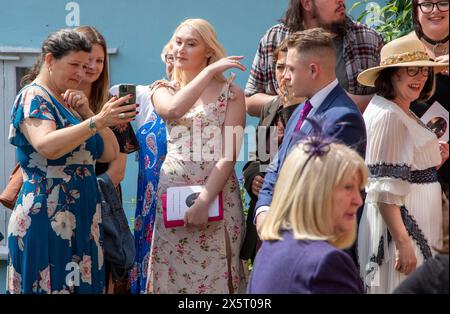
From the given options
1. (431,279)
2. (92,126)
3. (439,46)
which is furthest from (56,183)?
(431,279)

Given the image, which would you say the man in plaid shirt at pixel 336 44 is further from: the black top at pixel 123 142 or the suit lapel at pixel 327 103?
the suit lapel at pixel 327 103

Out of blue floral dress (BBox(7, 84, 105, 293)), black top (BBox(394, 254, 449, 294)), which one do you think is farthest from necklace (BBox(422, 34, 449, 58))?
black top (BBox(394, 254, 449, 294))

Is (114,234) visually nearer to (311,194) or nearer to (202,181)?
(202,181)

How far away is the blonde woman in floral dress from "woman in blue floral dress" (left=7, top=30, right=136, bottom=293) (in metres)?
0.43

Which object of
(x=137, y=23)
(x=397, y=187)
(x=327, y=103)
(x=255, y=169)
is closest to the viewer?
(x=327, y=103)

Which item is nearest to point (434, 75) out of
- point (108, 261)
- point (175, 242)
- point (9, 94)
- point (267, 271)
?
point (175, 242)

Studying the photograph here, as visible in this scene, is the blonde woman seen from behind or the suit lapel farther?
the suit lapel

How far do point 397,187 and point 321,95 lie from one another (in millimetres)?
644

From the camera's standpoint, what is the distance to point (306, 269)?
11.2 feet

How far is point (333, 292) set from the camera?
344 cm

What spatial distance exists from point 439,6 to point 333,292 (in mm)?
2957

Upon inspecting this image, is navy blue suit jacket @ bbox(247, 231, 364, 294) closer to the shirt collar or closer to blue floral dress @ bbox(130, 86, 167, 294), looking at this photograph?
the shirt collar

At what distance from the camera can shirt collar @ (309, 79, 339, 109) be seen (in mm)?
5074
